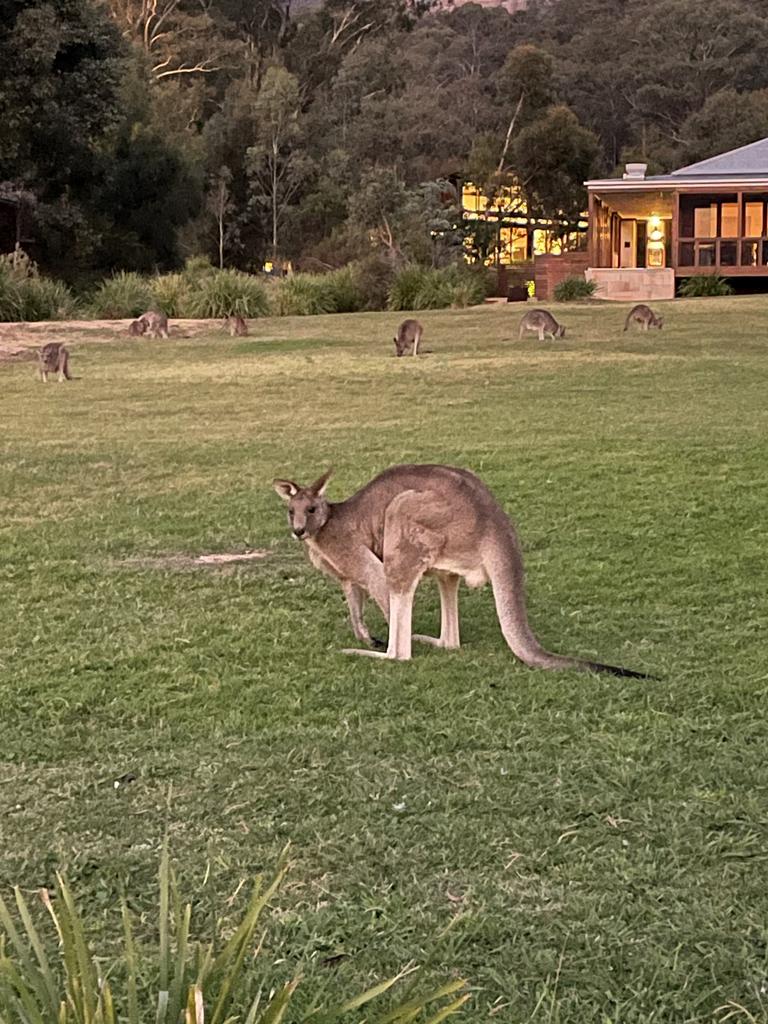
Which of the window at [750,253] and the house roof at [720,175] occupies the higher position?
the house roof at [720,175]

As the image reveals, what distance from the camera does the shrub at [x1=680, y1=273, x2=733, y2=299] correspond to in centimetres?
3119

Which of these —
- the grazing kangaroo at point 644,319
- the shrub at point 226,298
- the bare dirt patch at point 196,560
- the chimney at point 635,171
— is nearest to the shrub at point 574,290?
the chimney at point 635,171

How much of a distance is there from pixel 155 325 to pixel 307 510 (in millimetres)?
17724

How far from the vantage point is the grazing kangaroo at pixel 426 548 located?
5.05 m

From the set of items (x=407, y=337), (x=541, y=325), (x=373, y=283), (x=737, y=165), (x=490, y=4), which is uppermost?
(x=490, y=4)

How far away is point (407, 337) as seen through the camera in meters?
18.9

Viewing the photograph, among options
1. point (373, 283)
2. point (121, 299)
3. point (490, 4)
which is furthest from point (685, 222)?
point (490, 4)

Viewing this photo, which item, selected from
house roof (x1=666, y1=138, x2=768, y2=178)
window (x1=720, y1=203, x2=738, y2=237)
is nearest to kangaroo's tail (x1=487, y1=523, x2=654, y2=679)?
house roof (x1=666, y1=138, x2=768, y2=178)

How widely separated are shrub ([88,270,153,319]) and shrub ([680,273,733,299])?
12.5 m

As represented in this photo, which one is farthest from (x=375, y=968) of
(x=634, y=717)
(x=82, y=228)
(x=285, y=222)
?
(x=285, y=222)

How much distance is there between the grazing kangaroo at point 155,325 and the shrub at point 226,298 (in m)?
4.57

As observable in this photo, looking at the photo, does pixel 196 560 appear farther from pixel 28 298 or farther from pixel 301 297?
pixel 301 297

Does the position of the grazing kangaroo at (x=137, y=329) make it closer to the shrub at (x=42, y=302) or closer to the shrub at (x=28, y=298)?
the shrub at (x=28, y=298)

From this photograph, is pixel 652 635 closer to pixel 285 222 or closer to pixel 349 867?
pixel 349 867
